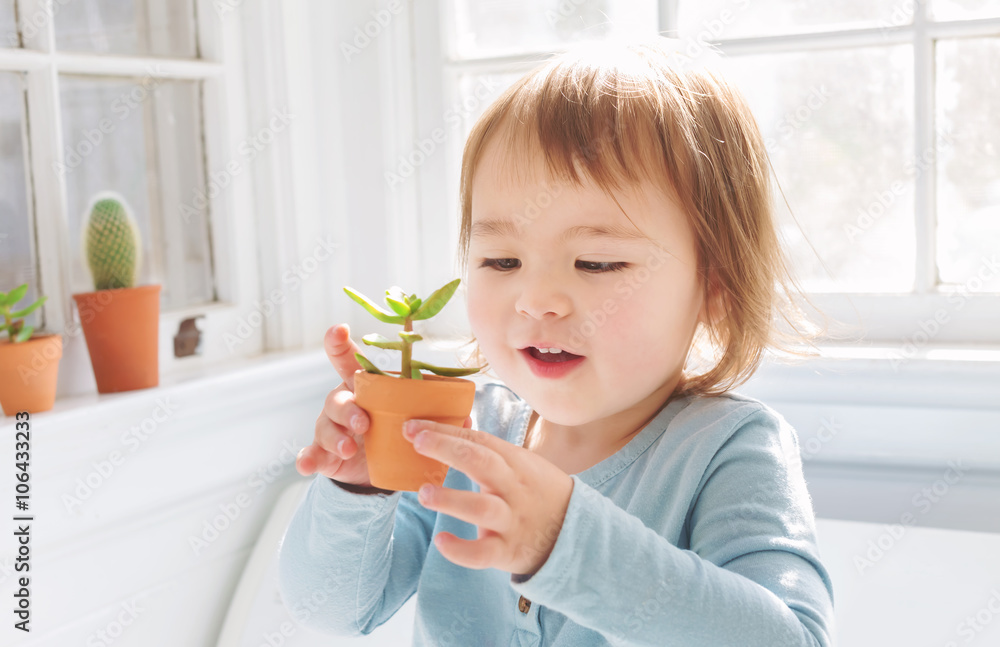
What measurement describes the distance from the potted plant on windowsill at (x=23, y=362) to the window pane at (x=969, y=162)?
51.3 inches

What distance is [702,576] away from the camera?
0.69 metres

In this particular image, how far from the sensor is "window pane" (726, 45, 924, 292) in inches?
57.1

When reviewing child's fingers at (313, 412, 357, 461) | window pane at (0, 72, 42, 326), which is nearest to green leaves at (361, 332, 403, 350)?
child's fingers at (313, 412, 357, 461)

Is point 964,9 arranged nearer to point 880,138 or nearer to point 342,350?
point 880,138

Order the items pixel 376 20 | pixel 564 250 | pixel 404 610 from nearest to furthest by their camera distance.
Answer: pixel 564 250 < pixel 404 610 < pixel 376 20

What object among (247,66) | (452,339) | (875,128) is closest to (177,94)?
(247,66)

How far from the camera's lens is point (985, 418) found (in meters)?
1.29

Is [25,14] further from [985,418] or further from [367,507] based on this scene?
[985,418]

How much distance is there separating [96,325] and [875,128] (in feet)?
3.95

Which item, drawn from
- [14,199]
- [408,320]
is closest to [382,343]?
[408,320]
